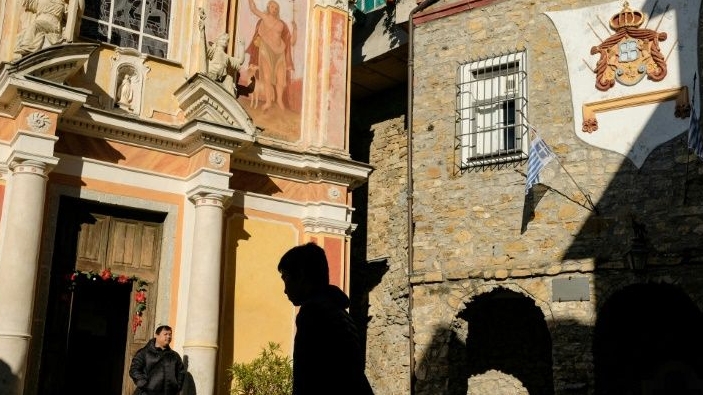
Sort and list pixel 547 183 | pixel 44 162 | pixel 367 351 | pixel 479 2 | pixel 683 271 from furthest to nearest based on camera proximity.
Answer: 1. pixel 367 351
2. pixel 479 2
3. pixel 547 183
4. pixel 683 271
5. pixel 44 162

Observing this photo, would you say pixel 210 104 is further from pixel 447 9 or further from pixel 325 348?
pixel 325 348


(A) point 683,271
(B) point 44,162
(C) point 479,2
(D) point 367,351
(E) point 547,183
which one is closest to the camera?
(B) point 44,162

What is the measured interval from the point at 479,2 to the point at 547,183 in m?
3.59

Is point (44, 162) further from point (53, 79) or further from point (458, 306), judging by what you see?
point (458, 306)

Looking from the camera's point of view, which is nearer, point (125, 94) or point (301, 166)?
point (125, 94)

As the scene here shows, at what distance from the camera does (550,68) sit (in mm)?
12953

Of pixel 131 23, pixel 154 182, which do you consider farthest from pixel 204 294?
pixel 131 23

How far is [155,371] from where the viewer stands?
30.1ft

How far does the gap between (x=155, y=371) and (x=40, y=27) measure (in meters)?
4.95

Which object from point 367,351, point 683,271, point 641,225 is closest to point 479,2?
point 641,225

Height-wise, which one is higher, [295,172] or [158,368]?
[295,172]

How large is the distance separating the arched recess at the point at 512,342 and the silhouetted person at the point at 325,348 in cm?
1027

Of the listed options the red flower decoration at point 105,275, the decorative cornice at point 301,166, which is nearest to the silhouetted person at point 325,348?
the red flower decoration at point 105,275

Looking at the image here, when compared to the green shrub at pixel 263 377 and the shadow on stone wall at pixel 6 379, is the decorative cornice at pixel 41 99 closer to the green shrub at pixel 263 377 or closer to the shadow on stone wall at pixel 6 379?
the shadow on stone wall at pixel 6 379
